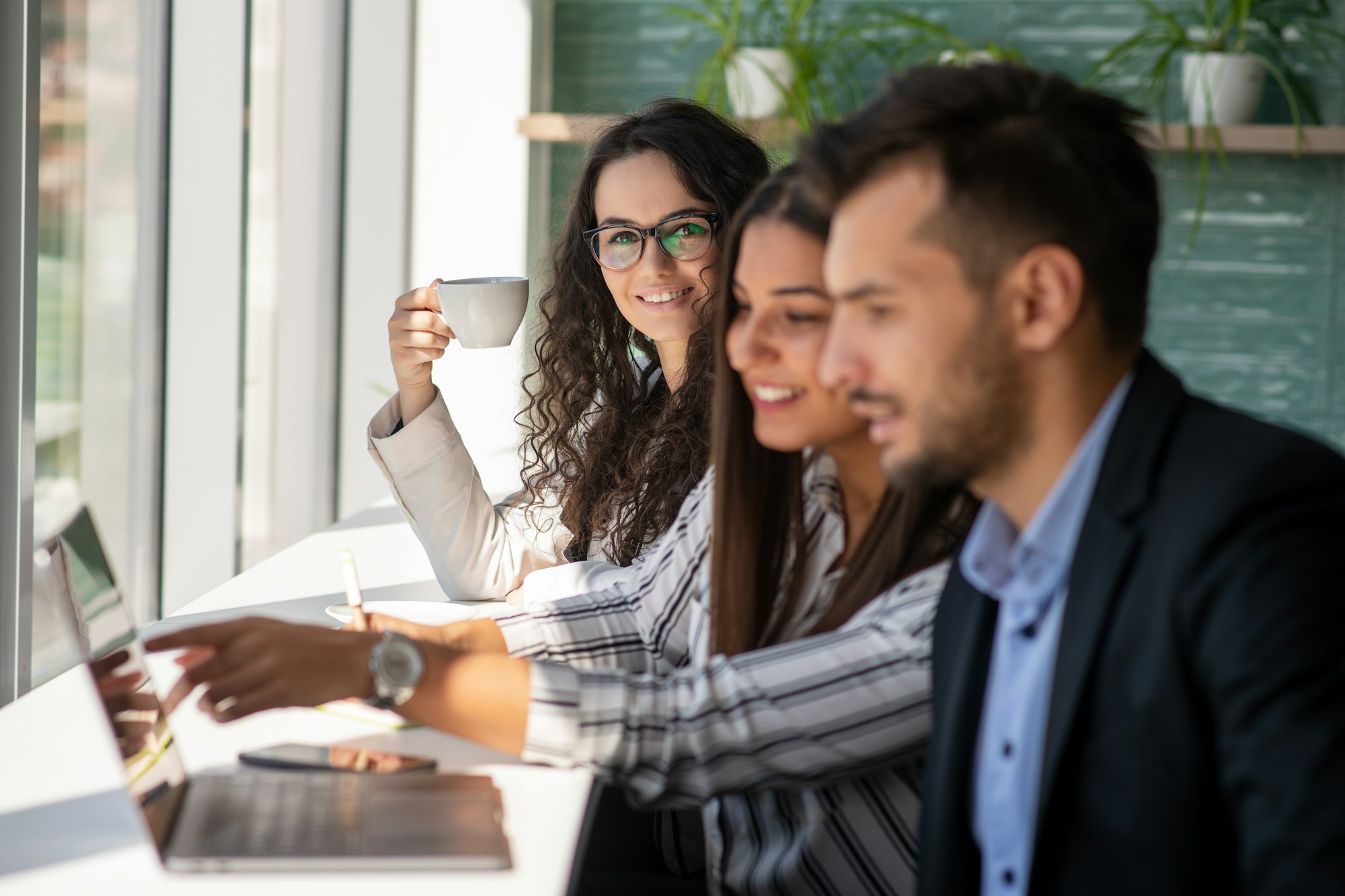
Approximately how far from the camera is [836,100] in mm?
3957

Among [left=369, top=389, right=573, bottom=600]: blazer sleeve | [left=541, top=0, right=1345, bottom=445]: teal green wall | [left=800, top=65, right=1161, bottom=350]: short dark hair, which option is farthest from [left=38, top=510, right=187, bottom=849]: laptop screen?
[left=541, top=0, right=1345, bottom=445]: teal green wall

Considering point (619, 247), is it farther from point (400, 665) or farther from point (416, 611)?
point (400, 665)

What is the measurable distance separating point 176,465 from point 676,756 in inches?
72.2

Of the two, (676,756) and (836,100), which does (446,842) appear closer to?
(676,756)

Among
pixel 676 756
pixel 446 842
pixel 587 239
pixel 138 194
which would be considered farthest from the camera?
pixel 138 194

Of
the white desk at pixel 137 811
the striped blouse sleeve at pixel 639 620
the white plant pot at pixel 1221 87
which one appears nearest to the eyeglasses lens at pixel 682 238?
the striped blouse sleeve at pixel 639 620

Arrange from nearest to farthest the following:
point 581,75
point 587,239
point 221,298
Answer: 1. point 587,239
2. point 221,298
3. point 581,75

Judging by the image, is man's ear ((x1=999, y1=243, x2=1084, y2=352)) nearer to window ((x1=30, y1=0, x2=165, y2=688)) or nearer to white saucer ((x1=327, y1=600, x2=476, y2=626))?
white saucer ((x1=327, y1=600, x2=476, y2=626))

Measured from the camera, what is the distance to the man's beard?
0.94 meters

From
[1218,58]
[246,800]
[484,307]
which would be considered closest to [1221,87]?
[1218,58]

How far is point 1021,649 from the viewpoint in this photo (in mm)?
991

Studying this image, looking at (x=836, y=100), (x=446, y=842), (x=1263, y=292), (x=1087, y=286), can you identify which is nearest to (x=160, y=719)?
(x=446, y=842)

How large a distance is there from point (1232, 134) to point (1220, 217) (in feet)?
1.11

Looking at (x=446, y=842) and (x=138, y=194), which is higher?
(x=138, y=194)
